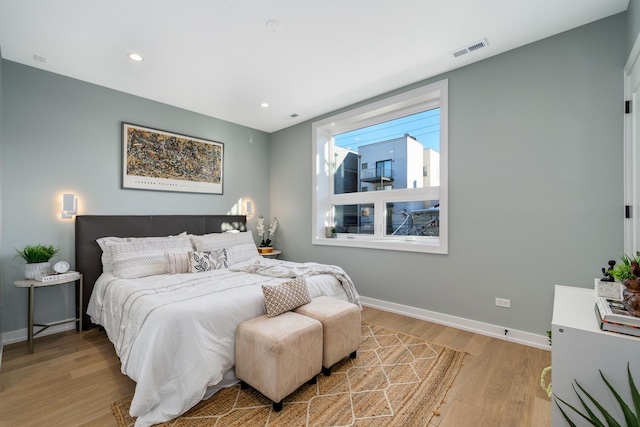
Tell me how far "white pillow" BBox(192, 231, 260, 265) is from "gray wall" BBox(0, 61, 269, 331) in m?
0.81

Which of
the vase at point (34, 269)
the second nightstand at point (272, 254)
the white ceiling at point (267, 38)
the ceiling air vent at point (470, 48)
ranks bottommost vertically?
the second nightstand at point (272, 254)

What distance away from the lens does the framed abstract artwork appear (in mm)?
3596

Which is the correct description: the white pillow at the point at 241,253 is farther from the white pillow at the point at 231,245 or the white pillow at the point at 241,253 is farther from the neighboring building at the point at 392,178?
the neighboring building at the point at 392,178

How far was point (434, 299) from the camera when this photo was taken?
328 cm

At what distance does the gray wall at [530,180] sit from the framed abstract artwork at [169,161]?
313 cm

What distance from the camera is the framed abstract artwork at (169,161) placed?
360cm

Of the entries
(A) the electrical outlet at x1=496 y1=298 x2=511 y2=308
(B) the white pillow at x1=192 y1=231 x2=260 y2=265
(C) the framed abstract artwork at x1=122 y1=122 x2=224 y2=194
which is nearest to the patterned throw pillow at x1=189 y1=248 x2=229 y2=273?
(B) the white pillow at x1=192 y1=231 x2=260 y2=265

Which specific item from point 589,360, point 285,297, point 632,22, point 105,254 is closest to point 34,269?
point 105,254

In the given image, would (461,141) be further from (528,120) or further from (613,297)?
(613,297)

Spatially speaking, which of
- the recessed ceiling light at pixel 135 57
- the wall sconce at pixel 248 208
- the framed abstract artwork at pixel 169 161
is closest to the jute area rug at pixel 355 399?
the framed abstract artwork at pixel 169 161

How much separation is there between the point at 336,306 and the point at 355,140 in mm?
2835

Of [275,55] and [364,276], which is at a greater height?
[275,55]

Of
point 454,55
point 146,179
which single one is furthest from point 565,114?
point 146,179

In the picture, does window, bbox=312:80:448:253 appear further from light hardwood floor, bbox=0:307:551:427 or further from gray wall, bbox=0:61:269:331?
gray wall, bbox=0:61:269:331
